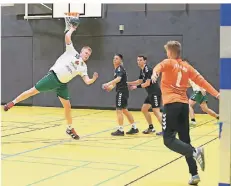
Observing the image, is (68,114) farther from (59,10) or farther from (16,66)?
(16,66)

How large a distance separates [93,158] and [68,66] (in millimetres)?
2410

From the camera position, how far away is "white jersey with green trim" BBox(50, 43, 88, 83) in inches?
355

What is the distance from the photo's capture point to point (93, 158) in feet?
24.4

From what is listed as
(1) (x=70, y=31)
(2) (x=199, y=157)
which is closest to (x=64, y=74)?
(1) (x=70, y=31)

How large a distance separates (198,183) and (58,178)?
183 centimetres

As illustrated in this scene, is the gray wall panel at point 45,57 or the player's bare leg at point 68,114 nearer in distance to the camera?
the player's bare leg at point 68,114

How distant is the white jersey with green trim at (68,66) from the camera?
901 centimetres

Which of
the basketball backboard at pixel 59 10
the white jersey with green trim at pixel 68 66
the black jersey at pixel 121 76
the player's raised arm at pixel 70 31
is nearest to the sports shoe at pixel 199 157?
the white jersey with green trim at pixel 68 66

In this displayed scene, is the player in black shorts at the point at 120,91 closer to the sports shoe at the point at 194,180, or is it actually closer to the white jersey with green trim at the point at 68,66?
the white jersey with green trim at the point at 68,66

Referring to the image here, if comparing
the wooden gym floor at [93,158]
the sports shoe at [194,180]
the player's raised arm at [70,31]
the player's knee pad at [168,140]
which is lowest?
the wooden gym floor at [93,158]

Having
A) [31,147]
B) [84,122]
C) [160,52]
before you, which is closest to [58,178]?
[31,147]

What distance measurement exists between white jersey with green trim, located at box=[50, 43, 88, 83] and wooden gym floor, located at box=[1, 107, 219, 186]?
1354 mm

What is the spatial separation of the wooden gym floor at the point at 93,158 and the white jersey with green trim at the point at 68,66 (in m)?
1.35

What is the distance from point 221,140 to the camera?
3215 mm
